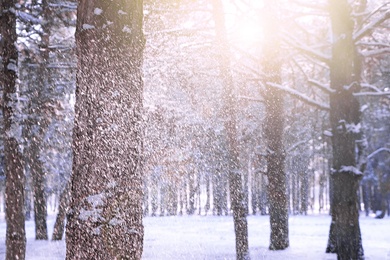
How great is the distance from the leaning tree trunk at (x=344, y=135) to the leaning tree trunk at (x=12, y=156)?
6621mm

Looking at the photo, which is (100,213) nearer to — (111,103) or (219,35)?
(111,103)

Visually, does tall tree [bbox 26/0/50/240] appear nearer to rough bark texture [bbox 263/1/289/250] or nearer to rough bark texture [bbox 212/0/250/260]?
rough bark texture [bbox 212/0/250/260]

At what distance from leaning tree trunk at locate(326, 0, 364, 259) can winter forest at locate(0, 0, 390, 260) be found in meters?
0.03

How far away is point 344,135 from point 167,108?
10.3 m

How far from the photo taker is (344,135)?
10.2 metres

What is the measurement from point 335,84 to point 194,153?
1869 cm

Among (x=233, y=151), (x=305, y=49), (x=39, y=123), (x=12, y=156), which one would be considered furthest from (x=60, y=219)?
(x=305, y=49)

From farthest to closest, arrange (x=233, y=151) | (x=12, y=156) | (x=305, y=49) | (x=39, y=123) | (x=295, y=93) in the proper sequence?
(x=39, y=123) → (x=233, y=151) → (x=295, y=93) → (x=305, y=49) → (x=12, y=156)

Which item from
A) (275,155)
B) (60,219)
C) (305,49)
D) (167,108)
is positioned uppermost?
(305,49)

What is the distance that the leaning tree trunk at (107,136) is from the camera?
3869 mm

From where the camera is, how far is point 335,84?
34.1 ft

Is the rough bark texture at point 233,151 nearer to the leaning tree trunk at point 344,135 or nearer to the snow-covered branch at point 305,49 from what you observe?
the snow-covered branch at point 305,49

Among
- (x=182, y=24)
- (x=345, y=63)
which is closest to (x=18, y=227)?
(x=345, y=63)

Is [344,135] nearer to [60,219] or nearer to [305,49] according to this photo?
[305,49]
